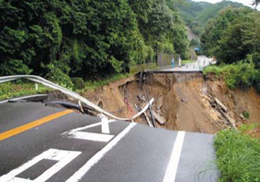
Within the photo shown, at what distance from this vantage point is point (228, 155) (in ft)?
11.5

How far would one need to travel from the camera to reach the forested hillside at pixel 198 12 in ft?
399

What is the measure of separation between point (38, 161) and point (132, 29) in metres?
15.1

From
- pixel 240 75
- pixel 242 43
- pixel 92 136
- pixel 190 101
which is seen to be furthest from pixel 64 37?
pixel 242 43

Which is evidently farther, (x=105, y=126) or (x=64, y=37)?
(x=64, y=37)

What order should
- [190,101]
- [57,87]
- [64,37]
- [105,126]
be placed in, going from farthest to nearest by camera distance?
1. [190,101]
2. [64,37]
3. [57,87]
4. [105,126]

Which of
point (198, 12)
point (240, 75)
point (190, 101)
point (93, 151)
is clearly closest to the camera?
point (93, 151)

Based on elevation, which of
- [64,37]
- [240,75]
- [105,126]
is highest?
[64,37]

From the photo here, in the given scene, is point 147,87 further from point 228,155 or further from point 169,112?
point 228,155

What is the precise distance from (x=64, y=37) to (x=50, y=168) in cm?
1027

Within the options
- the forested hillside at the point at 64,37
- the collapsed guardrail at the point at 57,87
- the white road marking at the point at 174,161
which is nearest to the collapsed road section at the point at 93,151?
the white road marking at the point at 174,161

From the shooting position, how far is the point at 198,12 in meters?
153

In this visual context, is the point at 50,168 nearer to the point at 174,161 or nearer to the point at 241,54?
the point at 174,161

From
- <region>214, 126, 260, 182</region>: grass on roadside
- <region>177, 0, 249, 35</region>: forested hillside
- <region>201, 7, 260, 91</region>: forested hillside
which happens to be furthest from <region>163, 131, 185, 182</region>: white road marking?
<region>177, 0, 249, 35</region>: forested hillside

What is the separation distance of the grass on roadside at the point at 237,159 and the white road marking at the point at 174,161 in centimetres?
62
